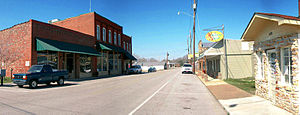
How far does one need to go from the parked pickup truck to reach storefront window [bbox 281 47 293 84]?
47.5 ft

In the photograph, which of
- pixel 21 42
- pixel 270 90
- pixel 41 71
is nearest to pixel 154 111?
pixel 270 90

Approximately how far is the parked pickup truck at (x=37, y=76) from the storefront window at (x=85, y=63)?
9.58 metres

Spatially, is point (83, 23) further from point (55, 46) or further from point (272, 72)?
point (272, 72)

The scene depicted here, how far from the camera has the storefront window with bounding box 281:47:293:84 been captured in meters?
6.94

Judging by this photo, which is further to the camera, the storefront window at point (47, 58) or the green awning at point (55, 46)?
the storefront window at point (47, 58)

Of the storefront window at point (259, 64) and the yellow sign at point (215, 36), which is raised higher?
the yellow sign at point (215, 36)

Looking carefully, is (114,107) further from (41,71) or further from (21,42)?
(21,42)

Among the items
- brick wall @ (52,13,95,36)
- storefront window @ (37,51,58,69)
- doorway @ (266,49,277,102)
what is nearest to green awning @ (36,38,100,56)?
storefront window @ (37,51,58,69)

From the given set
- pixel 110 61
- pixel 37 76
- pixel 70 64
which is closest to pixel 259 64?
pixel 37 76

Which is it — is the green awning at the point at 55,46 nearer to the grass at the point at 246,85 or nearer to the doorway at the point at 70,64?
the doorway at the point at 70,64

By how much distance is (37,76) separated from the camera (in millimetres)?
13742

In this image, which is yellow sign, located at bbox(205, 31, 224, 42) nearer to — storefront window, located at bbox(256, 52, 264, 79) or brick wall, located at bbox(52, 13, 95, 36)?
storefront window, located at bbox(256, 52, 264, 79)

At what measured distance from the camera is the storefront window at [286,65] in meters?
6.94

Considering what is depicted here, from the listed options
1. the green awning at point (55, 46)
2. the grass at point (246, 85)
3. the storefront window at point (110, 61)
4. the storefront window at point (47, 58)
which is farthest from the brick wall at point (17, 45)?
the grass at point (246, 85)
